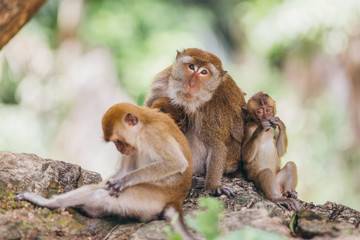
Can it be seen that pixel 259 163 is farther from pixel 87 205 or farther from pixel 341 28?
pixel 341 28

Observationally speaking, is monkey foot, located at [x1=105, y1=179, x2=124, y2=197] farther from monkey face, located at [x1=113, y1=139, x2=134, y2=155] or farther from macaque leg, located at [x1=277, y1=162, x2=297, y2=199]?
macaque leg, located at [x1=277, y1=162, x2=297, y2=199]

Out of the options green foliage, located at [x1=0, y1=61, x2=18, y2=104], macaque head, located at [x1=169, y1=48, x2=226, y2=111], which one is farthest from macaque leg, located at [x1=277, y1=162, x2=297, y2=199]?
green foliage, located at [x1=0, y1=61, x2=18, y2=104]

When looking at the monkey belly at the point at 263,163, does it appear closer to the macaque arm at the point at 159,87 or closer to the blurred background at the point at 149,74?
the macaque arm at the point at 159,87

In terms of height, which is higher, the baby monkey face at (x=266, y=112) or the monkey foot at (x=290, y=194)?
the baby monkey face at (x=266, y=112)

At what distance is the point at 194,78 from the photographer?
4.72m

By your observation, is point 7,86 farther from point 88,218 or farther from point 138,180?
point 138,180

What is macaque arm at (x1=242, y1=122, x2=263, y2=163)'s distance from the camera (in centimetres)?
485

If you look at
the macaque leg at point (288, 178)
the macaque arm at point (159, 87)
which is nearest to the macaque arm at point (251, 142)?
the macaque leg at point (288, 178)

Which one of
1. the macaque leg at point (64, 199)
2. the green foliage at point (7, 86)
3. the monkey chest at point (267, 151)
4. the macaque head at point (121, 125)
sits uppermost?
the green foliage at point (7, 86)

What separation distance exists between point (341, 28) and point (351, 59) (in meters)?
1.08

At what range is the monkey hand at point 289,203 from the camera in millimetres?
4363

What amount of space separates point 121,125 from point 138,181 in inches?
19.2

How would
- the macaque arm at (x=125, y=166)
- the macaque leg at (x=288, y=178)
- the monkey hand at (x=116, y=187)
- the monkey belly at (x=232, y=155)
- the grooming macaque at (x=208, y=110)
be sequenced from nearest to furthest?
1. the monkey hand at (x=116, y=187)
2. the macaque arm at (x=125, y=166)
3. the grooming macaque at (x=208, y=110)
4. the macaque leg at (x=288, y=178)
5. the monkey belly at (x=232, y=155)

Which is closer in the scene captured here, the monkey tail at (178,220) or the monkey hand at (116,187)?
the monkey tail at (178,220)
